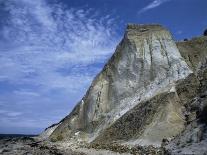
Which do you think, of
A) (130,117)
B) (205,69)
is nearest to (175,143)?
(130,117)

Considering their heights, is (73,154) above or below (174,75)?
below

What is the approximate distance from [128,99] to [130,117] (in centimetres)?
793

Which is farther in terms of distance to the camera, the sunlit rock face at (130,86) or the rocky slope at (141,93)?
the sunlit rock face at (130,86)

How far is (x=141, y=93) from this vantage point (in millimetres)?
50719

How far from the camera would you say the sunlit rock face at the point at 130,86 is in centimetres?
4491

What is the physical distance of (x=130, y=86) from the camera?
2137 inches

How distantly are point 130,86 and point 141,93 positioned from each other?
150 inches

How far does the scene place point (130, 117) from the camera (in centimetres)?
4441

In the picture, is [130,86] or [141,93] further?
[130,86]

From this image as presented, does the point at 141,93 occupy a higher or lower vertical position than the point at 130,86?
lower

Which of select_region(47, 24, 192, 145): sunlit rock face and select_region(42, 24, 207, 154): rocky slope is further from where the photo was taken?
select_region(47, 24, 192, 145): sunlit rock face

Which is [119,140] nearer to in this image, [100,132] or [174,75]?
[100,132]

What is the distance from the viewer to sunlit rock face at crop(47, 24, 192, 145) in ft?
147

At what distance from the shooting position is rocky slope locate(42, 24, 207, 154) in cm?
3950
